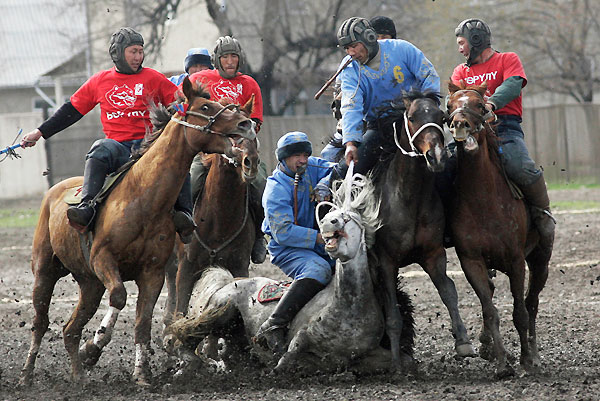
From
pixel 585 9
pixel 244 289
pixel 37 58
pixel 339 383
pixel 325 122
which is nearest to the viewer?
pixel 339 383

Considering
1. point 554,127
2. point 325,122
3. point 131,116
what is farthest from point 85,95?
point 554,127

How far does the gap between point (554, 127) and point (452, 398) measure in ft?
68.3

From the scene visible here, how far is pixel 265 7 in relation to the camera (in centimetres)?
2772

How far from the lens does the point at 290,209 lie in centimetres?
725

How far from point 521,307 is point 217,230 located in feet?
8.67

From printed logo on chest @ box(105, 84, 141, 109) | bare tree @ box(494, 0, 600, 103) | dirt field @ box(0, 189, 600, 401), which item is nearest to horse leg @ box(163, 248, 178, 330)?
dirt field @ box(0, 189, 600, 401)

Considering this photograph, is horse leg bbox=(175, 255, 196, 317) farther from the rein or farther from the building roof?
the building roof

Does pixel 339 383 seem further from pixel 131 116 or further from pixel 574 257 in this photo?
pixel 574 257

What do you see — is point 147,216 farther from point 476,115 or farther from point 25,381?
point 476,115

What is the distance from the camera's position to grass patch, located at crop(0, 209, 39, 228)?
68.8ft

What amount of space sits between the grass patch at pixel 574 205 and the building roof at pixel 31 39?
73.2 ft

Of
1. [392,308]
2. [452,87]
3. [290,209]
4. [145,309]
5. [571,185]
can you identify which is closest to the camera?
[392,308]

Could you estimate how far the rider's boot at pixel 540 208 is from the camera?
24.0 feet

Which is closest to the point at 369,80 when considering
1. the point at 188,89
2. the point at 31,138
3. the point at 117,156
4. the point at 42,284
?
the point at 188,89
